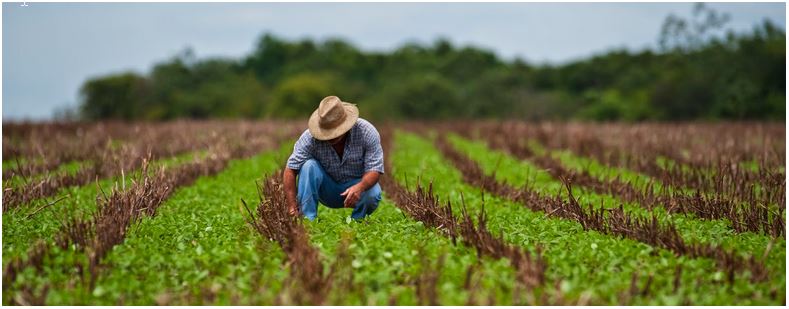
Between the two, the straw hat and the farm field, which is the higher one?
the straw hat

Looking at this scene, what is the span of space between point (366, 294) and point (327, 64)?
83760 millimetres

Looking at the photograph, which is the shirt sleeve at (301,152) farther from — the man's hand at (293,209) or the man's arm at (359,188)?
the man's arm at (359,188)

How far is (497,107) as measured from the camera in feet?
208

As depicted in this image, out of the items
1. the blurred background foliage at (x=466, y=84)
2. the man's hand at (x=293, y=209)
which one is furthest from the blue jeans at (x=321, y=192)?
the blurred background foliage at (x=466, y=84)

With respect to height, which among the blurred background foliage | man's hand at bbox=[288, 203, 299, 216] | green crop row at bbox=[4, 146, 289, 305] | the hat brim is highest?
the hat brim

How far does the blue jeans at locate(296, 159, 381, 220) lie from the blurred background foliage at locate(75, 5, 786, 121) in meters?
30.2

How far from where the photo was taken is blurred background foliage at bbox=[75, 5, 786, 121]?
48.1 meters

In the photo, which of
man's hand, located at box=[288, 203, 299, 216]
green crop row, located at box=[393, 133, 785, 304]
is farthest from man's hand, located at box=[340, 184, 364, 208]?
green crop row, located at box=[393, 133, 785, 304]

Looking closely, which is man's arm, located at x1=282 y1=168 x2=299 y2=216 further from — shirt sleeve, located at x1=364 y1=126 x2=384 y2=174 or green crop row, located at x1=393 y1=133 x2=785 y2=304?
green crop row, located at x1=393 y1=133 x2=785 y2=304

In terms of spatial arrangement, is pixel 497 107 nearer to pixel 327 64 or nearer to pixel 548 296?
pixel 327 64

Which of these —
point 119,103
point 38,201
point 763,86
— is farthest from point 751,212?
point 119,103

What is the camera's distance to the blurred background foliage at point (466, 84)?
48094 millimetres

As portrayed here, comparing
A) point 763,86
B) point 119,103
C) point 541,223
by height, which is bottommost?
point 119,103

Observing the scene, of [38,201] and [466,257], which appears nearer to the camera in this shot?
[466,257]
